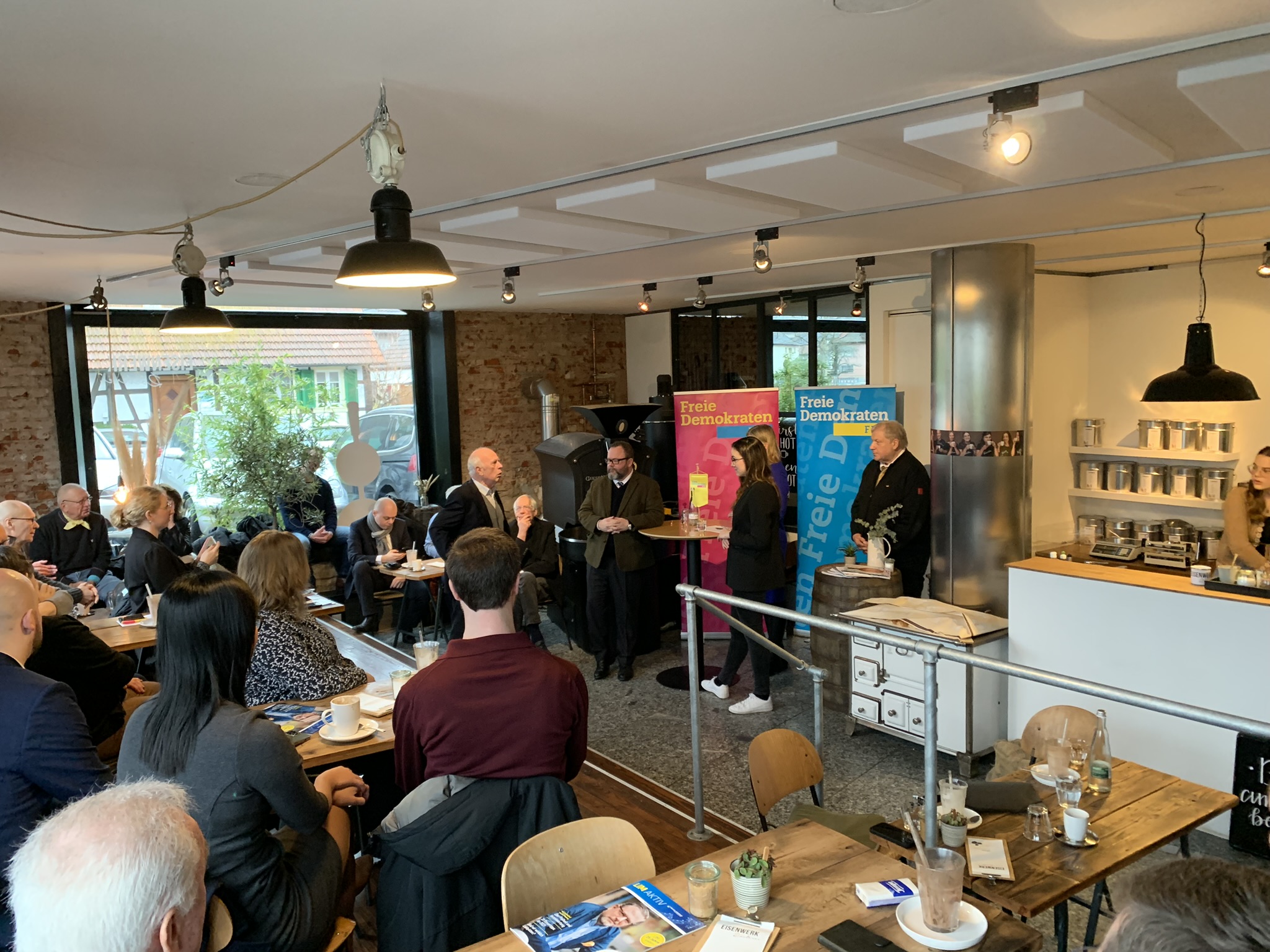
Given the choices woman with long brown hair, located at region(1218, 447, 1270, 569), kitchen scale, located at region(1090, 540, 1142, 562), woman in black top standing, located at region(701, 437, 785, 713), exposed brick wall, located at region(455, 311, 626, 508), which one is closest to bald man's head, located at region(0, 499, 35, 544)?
woman in black top standing, located at region(701, 437, 785, 713)

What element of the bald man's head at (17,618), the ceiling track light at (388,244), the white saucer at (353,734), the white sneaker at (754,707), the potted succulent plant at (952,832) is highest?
the ceiling track light at (388,244)

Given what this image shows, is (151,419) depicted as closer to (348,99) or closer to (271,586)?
(271,586)

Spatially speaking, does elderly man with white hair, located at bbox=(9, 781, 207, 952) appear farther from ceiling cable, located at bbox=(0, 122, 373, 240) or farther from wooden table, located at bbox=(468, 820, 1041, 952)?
ceiling cable, located at bbox=(0, 122, 373, 240)

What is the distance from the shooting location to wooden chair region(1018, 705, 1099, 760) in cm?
289

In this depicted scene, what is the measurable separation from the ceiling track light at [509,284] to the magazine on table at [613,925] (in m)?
4.58

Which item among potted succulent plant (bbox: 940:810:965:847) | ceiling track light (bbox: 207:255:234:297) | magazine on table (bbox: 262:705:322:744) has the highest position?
ceiling track light (bbox: 207:255:234:297)

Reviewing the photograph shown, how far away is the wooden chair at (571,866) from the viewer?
2.06 m

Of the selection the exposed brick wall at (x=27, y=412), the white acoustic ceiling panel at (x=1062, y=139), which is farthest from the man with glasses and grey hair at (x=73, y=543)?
the white acoustic ceiling panel at (x=1062, y=139)

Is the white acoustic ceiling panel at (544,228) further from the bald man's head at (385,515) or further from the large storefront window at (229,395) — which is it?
the large storefront window at (229,395)

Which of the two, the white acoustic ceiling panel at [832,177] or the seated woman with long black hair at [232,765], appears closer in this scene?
the seated woman with long black hair at [232,765]

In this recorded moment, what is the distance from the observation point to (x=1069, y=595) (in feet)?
14.5

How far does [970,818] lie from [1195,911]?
1.62m

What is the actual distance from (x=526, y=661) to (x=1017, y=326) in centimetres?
437

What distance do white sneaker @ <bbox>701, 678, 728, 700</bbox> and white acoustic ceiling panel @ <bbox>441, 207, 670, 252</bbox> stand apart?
2.91 m
